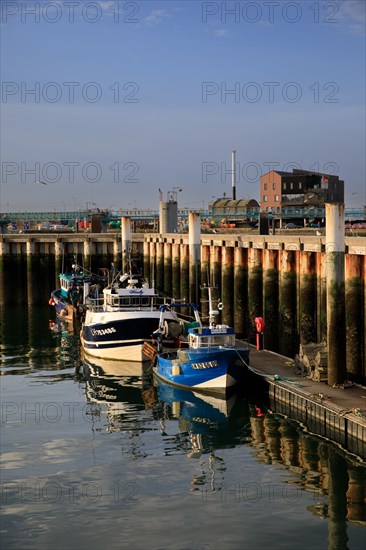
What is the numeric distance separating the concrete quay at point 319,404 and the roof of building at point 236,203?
9395 cm


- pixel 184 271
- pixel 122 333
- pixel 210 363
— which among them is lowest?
pixel 210 363

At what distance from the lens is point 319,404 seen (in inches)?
1117

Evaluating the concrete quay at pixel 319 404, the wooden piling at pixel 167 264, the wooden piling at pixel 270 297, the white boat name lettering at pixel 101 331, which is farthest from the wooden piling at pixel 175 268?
the concrete quay at pixel 319 404

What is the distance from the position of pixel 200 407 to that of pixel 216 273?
1830 cm

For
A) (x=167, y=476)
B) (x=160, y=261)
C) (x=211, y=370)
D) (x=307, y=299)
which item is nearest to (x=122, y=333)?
(x=211, y=370)

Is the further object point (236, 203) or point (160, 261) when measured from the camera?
point (236, 203)

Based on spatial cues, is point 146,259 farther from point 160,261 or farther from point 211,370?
point 211,370

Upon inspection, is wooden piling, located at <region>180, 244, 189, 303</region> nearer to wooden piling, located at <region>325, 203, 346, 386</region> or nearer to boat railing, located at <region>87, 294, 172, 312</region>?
boat railing, located at <region>87, 294, 172, 312</region>

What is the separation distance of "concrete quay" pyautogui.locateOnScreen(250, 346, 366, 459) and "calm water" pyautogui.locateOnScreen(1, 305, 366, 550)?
54 centimetres

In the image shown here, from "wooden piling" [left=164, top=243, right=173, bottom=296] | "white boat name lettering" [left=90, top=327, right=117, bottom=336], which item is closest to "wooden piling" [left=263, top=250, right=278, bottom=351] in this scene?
"white boat name lettering" [left=90, top=327, right=117, bottom=336]

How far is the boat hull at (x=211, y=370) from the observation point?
1358 inches

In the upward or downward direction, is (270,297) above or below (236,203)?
below

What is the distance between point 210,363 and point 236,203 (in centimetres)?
9820

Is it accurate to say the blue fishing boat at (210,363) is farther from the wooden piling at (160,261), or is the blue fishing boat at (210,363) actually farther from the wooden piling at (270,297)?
the wooden piling at (160,261)
